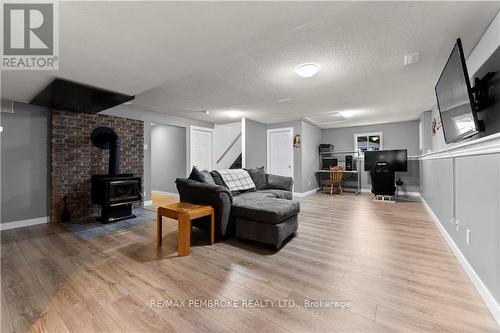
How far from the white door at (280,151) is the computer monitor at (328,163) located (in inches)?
71.4

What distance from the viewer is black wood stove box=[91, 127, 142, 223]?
3.56m

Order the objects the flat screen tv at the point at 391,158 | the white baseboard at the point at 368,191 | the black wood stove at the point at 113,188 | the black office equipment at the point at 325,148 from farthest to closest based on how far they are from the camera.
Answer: the black office equipment at the point at 325,148
the white baseboard at the point at 368,191
the flat screen tv at the point at 391,158
the black wood stove at the point at 113,188

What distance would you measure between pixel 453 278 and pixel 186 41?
315 centimetres

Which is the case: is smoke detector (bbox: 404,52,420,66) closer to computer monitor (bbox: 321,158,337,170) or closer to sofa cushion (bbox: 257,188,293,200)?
sofa cushion (bbox: 257,188,293,200)

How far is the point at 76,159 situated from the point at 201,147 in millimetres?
3083

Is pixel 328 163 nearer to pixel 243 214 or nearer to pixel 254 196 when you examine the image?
pixel 254 196

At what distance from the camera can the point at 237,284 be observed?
5.83ft

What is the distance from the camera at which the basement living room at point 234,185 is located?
147 centimetres

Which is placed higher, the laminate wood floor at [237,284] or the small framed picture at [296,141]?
the small framed picture at [296,141]

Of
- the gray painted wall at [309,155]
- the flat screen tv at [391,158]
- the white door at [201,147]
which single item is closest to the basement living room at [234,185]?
the flat screen tv at [391,158]

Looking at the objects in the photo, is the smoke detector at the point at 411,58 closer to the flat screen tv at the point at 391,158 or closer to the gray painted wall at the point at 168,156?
the flat screen tv at the point at 391,158

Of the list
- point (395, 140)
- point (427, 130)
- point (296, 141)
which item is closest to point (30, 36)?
point (296, 141)

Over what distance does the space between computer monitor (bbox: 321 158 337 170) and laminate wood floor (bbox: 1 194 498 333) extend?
14.9ft

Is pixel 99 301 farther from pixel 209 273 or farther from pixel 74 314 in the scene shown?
pixel 209 273
